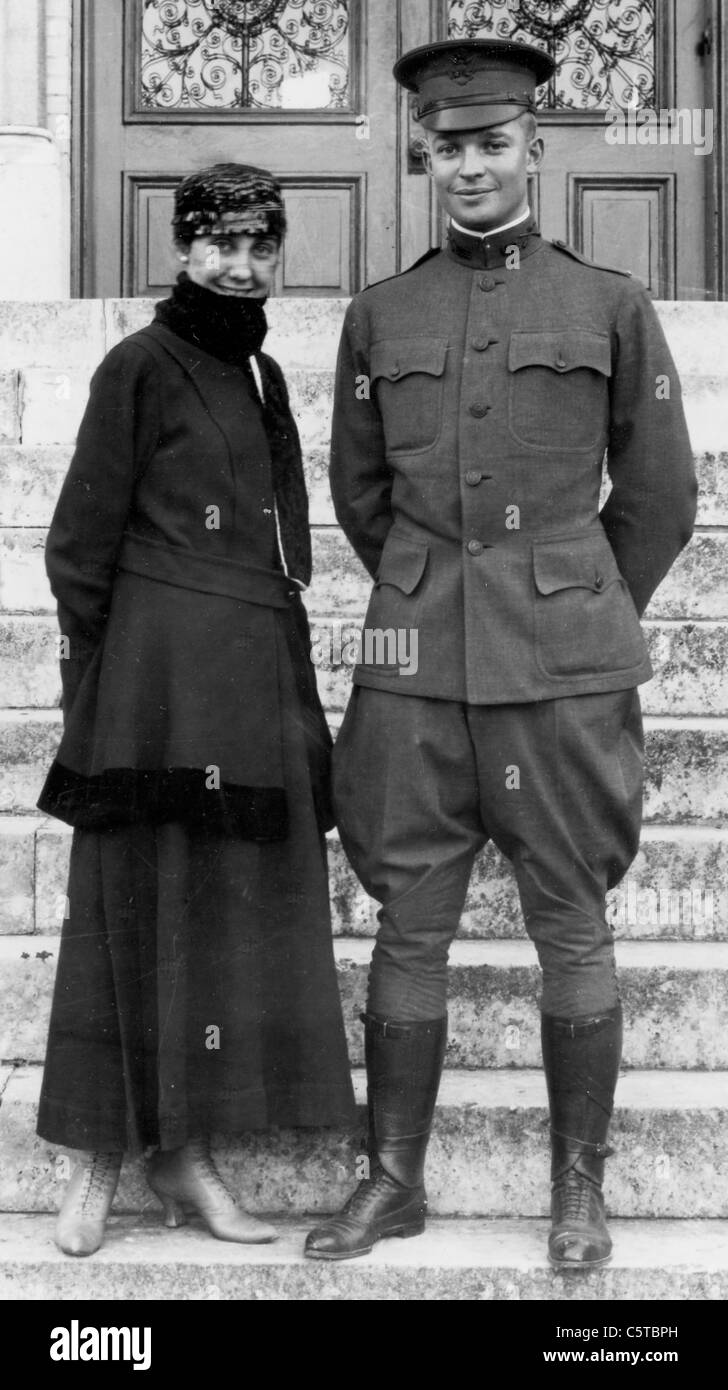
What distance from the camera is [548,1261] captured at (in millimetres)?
2941

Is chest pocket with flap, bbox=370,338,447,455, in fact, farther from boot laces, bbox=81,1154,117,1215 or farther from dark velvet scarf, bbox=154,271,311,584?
boot laces, bbox=81,1154,117,1215

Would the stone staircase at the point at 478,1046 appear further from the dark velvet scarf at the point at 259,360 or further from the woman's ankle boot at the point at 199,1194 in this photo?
the dark velvet scarf at the point at 259,360

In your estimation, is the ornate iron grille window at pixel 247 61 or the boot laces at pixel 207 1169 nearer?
the boot laces at pixel 207 1169

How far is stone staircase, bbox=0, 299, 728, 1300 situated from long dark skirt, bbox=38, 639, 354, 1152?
22 cm

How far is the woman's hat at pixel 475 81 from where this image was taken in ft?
9.48

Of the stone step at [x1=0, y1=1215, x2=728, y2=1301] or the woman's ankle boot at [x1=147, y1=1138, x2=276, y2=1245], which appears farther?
the woman's ankle boot at [x1=147, y1=1138, x2=276, y2=1245]

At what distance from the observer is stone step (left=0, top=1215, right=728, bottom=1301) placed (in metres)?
2.90

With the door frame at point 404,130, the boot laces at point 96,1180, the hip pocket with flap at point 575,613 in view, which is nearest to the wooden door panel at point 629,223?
the door frame at point 404,130

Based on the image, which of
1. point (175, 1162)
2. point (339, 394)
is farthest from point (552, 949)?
point (339, 394)

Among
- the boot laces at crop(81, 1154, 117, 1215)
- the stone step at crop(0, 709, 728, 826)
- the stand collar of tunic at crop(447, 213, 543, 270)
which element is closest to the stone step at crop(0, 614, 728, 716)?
the stone step at crop(0, 709, 728, 826)

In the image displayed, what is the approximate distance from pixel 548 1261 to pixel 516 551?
1.23m

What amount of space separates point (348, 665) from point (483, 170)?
170cm

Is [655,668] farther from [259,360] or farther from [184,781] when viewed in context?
[184,781]

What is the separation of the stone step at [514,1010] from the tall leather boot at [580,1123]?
1.78 ft
